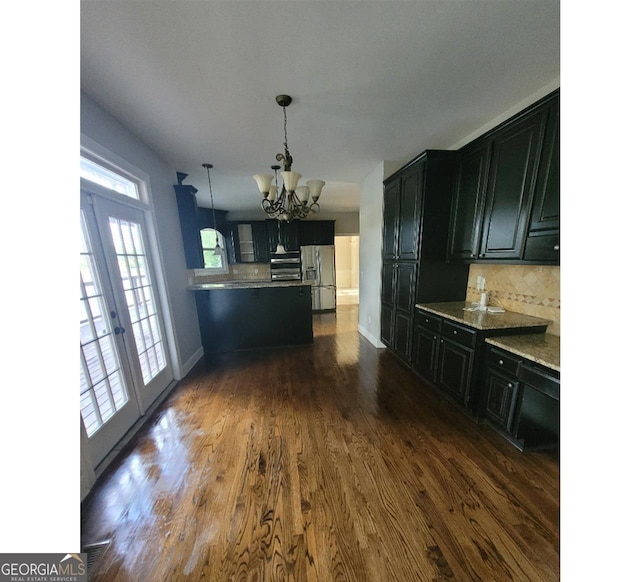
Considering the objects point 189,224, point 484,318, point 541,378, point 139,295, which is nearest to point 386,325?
point 484,318

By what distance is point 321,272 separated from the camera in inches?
232

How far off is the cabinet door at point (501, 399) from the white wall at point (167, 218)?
3.24m

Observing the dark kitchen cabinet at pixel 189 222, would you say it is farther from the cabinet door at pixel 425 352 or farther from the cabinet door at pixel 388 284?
the cabinet door at pixel 425 352

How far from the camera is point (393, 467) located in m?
1.59

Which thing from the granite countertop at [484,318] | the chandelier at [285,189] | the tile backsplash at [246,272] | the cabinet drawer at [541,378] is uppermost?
the chandelier at [285,189]

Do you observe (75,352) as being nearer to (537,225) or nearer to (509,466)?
(509,466)

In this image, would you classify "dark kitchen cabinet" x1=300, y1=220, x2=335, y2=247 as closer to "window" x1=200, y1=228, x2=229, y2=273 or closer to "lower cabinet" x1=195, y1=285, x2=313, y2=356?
"window" x1=200, y1=228, x2=229, y2=273

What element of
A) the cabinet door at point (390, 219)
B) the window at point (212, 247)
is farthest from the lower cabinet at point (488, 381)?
the window at point (212, 247)

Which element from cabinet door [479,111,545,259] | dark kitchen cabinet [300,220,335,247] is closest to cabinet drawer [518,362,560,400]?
cabinet door [479,111,545,259]

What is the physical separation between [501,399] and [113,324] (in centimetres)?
315

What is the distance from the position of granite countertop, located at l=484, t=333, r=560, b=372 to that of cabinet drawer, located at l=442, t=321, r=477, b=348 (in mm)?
105

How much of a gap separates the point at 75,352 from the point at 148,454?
5.92 ft

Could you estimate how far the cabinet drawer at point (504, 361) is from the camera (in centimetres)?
164
